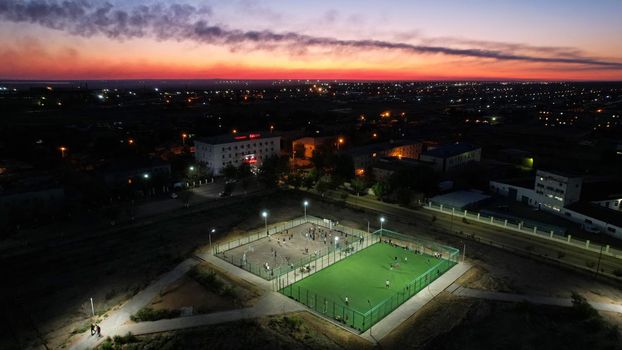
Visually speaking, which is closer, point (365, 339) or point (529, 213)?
point (365, 339)

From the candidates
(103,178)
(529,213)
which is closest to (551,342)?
(529,213)

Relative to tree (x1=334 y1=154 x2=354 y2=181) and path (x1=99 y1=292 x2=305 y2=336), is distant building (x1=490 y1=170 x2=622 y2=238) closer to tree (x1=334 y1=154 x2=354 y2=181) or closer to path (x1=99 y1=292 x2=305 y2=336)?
tree (x1=334 y1=154 x2=354 y2=181)

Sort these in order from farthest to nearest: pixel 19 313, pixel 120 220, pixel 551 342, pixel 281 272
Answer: pixel 120 220, pixel 281 272, pixel 19 313, pixel 551 342

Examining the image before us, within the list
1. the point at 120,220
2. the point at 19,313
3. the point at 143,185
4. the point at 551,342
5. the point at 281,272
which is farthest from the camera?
the point at 143,185

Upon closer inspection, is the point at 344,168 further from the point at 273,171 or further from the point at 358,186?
Answer: the point at 273,171

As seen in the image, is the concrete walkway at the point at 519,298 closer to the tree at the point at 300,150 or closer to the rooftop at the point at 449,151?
the rooftop at the point at 449,151

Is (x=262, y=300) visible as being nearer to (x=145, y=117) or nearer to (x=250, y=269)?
(x=250, y=269)
